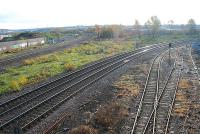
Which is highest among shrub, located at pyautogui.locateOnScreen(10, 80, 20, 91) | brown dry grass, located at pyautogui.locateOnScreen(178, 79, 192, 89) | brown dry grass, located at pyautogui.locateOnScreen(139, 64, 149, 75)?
brown dry grass, located at pyautogui.locateOnScreen(178, 79, 192, 89)

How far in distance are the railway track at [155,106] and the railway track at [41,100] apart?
545 cm

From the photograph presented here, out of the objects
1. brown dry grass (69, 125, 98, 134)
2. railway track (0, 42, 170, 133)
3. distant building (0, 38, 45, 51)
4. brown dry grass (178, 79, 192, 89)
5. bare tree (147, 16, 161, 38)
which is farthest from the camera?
bare tree (147, 16, 161, 38)

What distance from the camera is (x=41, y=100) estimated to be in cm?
2362

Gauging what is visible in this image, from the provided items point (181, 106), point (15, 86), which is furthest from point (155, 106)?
point (15, 86)

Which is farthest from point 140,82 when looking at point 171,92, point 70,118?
point 70,118

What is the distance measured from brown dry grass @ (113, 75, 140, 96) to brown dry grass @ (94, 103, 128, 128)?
3.79m

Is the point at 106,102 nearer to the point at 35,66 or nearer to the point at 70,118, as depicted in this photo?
the point at 70,118

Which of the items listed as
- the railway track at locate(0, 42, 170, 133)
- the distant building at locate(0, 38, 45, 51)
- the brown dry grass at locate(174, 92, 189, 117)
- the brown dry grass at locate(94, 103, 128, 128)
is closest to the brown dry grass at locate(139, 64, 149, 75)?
the railway track at locate(0, 42, 170, 133)

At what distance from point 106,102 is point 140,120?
4584 millimetres

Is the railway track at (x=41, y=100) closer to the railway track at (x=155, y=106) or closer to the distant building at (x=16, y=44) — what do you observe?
the railway track at (x=155, y=106)

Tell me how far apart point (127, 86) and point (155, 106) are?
6.85m

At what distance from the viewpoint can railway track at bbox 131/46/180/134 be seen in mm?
18016

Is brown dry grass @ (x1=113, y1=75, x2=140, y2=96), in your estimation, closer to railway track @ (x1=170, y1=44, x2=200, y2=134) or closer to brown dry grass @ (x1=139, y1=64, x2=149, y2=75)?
brown dry grass @ (x1=139, y1=64, x2=149, y2=75)

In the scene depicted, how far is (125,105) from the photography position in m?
22.3
